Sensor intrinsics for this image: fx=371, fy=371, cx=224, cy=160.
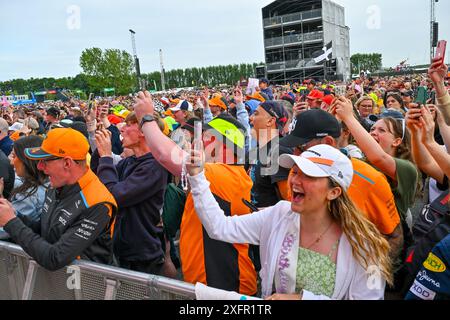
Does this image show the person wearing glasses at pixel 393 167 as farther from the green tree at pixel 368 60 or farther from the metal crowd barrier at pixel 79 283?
the green tree at pixel 368 60

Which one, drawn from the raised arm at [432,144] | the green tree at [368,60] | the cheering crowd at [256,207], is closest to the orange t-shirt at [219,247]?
the cheering crowd at [256,207]

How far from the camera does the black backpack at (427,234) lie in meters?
2.11

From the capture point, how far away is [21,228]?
2.37m

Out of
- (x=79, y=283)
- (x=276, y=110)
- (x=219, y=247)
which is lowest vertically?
(x=79, y=283)

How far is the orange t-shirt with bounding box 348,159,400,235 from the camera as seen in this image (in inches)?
95.3

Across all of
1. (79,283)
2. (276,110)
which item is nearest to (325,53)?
(276,110)

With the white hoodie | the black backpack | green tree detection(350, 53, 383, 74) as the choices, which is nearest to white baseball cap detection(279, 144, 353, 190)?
the white hoodie

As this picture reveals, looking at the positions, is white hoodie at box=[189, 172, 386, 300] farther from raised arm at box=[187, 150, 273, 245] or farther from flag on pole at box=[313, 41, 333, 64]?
flag on pole at box=[313, 41, 333, 64]

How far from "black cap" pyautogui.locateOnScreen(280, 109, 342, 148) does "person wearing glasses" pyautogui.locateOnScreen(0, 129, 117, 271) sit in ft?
4.86

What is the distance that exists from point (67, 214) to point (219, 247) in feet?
3.40

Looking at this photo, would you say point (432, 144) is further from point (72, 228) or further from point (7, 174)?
point (7, 174)

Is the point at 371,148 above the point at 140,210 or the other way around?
above

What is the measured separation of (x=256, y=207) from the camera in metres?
2.84
